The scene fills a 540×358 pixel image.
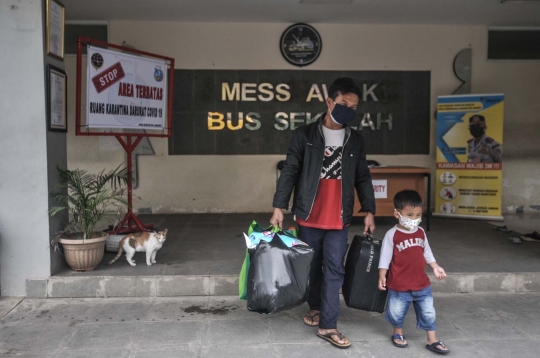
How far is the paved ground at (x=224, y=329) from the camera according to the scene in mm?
A: 3260

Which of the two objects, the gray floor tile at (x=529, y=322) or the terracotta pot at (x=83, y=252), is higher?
the terracotta pot at (x=83, y=252)

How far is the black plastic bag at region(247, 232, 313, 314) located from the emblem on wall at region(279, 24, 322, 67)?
4.99 m

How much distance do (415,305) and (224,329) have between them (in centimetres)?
138

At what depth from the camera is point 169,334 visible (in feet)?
11.6

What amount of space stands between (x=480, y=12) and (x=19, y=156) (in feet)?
20.8

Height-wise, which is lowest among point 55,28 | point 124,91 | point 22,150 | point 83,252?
point 83,252

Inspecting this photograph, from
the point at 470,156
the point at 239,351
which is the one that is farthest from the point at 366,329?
the point at 470,156

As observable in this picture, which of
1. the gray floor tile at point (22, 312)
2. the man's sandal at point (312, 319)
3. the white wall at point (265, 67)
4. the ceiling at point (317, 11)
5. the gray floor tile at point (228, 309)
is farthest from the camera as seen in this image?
the white wall at point (265, 67)

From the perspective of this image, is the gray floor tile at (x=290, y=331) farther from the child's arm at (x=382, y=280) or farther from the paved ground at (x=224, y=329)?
the child's arm at (x=382, y=280)

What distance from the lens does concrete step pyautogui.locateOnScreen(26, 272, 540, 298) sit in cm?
430

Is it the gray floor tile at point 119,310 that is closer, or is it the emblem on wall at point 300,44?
the gray floor tile at point 119,310

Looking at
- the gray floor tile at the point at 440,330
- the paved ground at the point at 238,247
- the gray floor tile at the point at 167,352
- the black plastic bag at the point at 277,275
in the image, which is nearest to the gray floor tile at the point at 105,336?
the gray floor tile at the point at 167,352

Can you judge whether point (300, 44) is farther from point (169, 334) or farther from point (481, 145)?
point (169, 334)

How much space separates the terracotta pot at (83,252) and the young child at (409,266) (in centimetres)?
259
